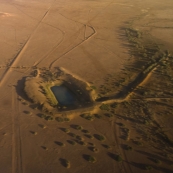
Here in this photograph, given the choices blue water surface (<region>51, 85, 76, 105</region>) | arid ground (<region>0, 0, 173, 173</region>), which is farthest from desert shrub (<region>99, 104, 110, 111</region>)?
blue water surface (<region>51, 85, 76, 105</region>)

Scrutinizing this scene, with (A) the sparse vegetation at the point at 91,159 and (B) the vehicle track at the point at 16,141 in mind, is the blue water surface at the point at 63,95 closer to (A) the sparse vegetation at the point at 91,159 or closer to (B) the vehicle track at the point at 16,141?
(B) the vehicle track at the point at 16,141

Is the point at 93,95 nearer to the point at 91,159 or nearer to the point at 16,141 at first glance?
the point at 91,159

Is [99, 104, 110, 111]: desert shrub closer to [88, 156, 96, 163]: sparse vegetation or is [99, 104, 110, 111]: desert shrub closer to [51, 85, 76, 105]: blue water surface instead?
[51, 85, 76, 105]: blue water surface

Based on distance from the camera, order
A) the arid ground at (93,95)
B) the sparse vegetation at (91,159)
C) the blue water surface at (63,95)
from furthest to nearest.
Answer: the blue water surface at (63,95)
the arid ground at (93,95)
the sparse vegetation at (91,159)

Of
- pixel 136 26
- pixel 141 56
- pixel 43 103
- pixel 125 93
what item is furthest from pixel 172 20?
pixel 43 103

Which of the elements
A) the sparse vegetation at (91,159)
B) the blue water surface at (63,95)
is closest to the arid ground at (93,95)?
the sparse vegetation at (91,159)

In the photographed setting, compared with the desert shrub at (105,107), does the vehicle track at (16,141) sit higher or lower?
lower

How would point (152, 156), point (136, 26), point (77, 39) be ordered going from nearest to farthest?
point (152, 156), point (77, 39), point (136, 26)

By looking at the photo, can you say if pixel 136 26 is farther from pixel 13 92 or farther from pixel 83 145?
pixel 83 145

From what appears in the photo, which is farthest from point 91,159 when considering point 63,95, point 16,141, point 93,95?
point 63,95
